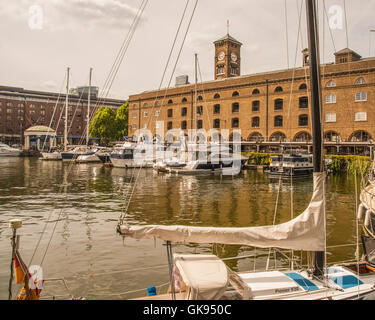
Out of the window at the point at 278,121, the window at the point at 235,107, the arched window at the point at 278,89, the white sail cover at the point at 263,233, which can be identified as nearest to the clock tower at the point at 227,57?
the window at the point at 235,107

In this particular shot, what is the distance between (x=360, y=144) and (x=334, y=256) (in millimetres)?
Result: 36319

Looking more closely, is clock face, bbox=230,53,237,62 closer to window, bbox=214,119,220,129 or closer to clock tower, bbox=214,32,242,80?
clock tower, bbox=214,32,242,80

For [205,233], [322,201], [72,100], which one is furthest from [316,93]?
→ [72,100]

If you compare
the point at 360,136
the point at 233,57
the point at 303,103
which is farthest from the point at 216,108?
the point at 360,136

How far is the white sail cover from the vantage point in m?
5.82

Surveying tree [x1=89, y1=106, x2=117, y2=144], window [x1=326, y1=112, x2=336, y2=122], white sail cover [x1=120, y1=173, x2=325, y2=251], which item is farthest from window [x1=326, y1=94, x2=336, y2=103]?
tree [x1=89, y1=106, x2=117, y2=144]

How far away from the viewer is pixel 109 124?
79438mm

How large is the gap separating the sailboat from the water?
1266 mm

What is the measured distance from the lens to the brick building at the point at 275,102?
145ft
